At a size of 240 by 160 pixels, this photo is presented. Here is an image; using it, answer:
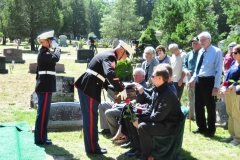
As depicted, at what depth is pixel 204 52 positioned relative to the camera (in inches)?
232

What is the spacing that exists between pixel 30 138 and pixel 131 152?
187cm

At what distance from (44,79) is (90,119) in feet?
3.44

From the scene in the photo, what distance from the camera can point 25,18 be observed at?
3147cm

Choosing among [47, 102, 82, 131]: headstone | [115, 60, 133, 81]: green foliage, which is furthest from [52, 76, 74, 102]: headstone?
[115, 60, 133, 81]: green foliage

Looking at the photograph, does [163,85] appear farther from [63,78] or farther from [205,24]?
[205,24]

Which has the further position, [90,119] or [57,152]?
[57,152]

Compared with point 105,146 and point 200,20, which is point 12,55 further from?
point 105,146

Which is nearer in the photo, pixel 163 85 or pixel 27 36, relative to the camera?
pixel 163 85

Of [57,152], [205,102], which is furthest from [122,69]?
[57,152]

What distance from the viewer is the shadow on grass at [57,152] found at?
4.95 meters

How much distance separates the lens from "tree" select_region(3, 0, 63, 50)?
103 feet

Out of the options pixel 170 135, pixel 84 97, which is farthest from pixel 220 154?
pixel 84 97

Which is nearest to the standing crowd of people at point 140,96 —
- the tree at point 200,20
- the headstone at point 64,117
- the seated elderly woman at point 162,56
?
the seated elderly woman at point 162,56

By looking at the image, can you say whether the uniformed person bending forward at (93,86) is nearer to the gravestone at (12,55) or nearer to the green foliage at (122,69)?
the green foliage at (122,69)
